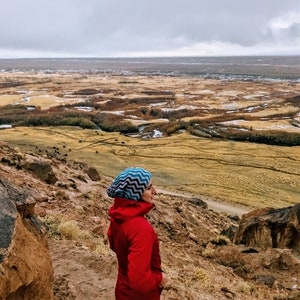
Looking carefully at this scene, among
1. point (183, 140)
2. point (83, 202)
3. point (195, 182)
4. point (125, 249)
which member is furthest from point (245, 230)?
point (183, 140)

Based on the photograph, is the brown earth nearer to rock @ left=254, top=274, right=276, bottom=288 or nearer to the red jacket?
Result: rock @ left=254, top=274, right=276, bottom=288

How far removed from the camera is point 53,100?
105000 millimetres

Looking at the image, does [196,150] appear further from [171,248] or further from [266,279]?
[266,279]

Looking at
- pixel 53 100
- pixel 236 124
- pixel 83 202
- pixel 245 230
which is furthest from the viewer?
pixel 53 100

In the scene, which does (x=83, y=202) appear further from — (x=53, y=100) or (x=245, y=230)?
(x=53, y=100)

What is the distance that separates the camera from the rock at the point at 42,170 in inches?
798

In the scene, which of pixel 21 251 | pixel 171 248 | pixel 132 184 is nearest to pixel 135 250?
pixel 132 184

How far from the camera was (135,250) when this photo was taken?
419 cm

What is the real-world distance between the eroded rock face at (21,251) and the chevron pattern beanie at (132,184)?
1.73 meters

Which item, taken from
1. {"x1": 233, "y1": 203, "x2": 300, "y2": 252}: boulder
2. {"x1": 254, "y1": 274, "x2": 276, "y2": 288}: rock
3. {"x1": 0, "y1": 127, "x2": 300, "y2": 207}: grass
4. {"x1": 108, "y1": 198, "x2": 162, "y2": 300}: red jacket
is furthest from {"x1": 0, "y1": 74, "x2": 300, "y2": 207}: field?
{"x1": 108, "y1": 198, "x2": 162, "y2": 300}: red jacket

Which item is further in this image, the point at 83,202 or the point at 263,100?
the point at 263,100

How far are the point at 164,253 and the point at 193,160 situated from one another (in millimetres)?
34654

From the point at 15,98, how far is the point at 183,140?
218ft

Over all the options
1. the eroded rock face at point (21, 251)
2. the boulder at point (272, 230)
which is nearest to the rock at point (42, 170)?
the boulder at point (272, 230)
